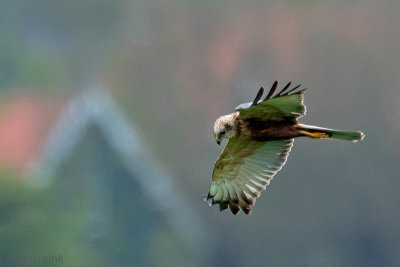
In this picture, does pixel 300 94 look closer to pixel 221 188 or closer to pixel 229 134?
pixel 229 134

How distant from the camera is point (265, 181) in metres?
8.75

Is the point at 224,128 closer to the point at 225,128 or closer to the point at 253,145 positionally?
the point at 225,128

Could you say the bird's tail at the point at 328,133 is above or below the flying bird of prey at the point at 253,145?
below

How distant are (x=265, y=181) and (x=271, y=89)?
68.3 inches

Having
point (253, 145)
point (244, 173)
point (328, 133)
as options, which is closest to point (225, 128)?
point (253, 145)

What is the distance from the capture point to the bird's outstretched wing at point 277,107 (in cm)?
750

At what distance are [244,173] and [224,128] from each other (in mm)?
868

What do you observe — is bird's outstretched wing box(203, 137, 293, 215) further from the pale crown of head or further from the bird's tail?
the bird's tail

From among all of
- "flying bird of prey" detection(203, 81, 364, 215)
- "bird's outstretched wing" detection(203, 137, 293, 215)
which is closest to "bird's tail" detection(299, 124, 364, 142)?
"flying bird of prey" detection(203, 81, 364, 215)

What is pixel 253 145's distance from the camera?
28.4ft

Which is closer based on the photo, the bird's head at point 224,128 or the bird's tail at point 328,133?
the bird's tail at point 328,133

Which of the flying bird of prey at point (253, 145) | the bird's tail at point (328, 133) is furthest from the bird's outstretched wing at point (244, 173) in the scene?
the bird's tail at point (328, 133)

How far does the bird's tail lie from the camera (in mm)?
7977

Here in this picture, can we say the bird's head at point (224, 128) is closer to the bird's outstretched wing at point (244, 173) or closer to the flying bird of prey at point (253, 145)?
the flying bird of prey at point (253, 145)
